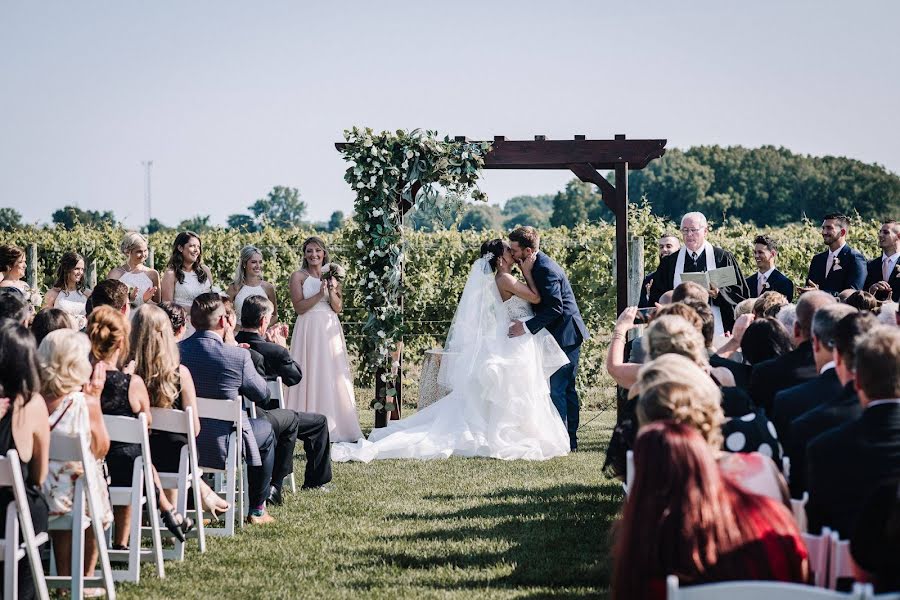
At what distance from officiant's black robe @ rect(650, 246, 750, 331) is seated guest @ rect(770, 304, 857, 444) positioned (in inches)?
156

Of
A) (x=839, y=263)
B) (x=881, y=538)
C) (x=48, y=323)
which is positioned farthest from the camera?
(x=839, y=263)

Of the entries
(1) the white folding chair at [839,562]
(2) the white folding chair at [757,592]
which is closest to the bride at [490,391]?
(1) the white folding chair at [839,562]

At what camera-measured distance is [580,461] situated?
8242 millimetres

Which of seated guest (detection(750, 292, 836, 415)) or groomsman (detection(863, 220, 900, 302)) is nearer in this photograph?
seated guest (detection(750, 292, 836, 415))

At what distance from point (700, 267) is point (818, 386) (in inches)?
177

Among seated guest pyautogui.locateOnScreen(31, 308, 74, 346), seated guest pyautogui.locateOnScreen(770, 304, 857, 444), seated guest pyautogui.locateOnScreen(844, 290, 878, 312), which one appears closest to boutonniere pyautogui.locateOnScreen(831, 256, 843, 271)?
seated guest pyautogui.locateOnScreen(844, 290, 878, 312)

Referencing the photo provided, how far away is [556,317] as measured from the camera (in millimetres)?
8688

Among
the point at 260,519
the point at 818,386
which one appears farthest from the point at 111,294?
the point at 818,386

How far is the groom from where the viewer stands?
866cm

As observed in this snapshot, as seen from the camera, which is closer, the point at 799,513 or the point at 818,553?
the point at 818,553

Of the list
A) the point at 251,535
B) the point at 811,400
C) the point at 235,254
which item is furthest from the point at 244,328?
the point at 235,254

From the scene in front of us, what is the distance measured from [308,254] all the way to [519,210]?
112925 millimetres

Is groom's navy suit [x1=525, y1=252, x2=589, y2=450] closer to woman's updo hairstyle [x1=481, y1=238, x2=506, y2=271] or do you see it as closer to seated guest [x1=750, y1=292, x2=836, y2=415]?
woman's updo hairstyle [x1=481, y1=238, x2=506, y2=271]

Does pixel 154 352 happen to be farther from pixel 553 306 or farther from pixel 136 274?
pixel 553 306
